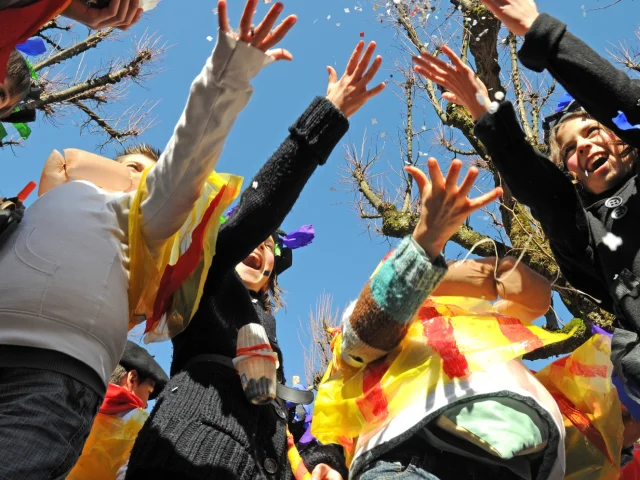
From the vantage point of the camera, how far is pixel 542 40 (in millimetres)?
1794

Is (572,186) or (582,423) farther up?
(572,186)

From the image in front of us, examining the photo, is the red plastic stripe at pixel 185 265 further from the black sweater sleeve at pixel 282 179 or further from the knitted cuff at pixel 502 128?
the knitted cuff at pixel 502 128

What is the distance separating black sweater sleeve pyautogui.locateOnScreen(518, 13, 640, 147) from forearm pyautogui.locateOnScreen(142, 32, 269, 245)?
79cm

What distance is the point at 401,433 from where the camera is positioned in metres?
1.58

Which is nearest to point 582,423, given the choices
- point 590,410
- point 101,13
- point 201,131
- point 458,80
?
point 590,410

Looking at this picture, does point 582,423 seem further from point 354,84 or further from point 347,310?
point 354,84

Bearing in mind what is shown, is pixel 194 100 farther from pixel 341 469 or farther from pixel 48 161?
pixel 341 469

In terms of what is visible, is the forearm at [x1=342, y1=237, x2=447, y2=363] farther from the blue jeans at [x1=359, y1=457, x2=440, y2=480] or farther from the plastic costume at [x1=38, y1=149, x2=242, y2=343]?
the plastic costume at [x1=38, y1=149, x2=242, y2=343]

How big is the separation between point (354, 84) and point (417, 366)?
2.66 ft

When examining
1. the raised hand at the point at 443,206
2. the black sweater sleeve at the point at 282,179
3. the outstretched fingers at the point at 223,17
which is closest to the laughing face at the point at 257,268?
the black sweater sleeve at the point at 282,179

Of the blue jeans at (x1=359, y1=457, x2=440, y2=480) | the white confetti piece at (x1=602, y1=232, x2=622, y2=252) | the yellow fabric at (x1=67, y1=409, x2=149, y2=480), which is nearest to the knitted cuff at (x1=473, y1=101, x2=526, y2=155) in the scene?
the white confetti piece at (x1=602, y1=232, x2=622, y2=252)

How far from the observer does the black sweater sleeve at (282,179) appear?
5.67 feet

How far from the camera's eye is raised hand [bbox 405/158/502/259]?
1.65 meters

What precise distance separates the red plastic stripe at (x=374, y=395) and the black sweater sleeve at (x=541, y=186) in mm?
631
